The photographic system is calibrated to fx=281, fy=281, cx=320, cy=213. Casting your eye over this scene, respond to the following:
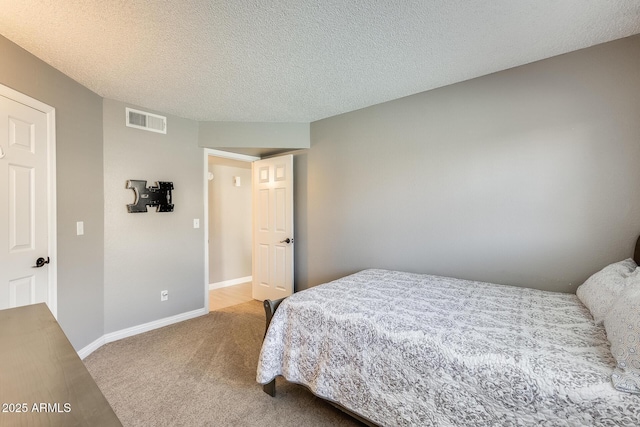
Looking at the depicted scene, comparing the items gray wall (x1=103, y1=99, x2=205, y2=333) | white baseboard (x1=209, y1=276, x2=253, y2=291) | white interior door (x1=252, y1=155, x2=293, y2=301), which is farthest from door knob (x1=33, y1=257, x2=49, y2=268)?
white baseboard (x1=209, y1=276, x2=253, y2=291)

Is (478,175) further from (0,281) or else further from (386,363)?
(0,281)

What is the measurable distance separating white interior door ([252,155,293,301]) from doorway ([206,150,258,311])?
0.61 metres

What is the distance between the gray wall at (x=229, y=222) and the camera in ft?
15.7

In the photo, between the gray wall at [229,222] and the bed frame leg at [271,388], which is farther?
the gray wall at [229,222]

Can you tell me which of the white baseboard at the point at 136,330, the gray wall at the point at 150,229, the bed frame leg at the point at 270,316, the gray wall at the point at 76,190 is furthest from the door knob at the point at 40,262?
the bed frame leg at the point at 270,316

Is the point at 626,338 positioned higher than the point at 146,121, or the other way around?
the point at 146,121

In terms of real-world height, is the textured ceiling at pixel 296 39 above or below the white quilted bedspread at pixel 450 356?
above

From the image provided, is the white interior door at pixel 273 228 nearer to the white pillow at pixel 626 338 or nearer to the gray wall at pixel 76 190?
the gray wall at pixel 76 190

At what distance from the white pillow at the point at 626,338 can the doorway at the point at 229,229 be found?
4.05 meters

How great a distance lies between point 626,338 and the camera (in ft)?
3.48

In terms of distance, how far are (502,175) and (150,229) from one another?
3489 mm

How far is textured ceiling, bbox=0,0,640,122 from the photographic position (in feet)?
5.16

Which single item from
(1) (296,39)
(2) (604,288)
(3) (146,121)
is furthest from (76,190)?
(2) (604,288)

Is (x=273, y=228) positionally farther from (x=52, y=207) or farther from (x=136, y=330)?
(x=52, y=207)
